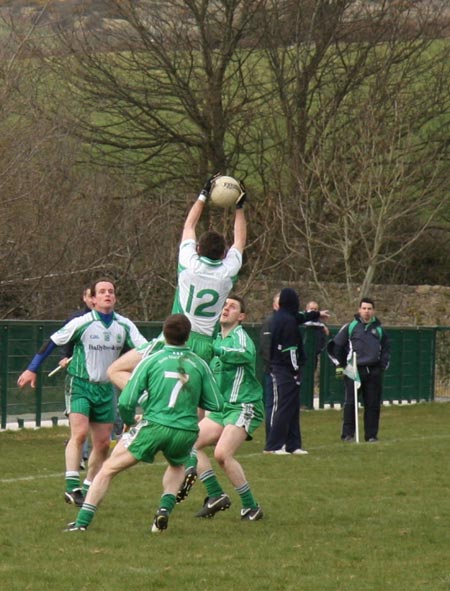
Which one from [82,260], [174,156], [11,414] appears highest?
[174,156]

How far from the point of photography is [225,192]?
11469 millimetres

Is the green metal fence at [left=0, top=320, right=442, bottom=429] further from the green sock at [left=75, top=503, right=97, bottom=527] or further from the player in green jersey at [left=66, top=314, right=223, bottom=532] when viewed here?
the player in green jersey at [left=66, top=314, right=223, bottom=532]

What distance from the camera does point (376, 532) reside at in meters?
10.7

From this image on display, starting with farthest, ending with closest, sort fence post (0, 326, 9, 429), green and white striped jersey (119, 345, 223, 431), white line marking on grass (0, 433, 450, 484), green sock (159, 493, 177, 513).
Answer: fence post (0, 326, 9, 429) → white line marking on grass (0, 433, 450, 484) → green sock (159, 493, 177, 513) → green and white striped jersey (119, 345, 223, 431)

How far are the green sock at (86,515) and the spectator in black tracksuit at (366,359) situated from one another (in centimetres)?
957

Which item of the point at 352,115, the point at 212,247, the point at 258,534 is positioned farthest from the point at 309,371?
the point at 258,534

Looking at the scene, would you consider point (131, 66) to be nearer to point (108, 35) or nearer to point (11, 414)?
point (108, 35)

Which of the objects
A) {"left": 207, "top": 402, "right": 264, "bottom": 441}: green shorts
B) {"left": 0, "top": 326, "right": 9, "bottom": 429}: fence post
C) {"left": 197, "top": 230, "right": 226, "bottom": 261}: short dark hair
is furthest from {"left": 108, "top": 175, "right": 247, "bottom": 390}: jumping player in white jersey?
{"left": 0, "top": 326, "right": 9, "bottom": 429}: fence post

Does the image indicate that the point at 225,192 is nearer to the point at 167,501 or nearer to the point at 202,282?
the point at 202,282

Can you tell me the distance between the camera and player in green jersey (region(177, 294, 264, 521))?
37.3 ft

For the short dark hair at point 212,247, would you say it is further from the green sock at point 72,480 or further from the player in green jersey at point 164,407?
the green sock at point 72,480

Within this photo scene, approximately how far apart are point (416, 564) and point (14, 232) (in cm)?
2011

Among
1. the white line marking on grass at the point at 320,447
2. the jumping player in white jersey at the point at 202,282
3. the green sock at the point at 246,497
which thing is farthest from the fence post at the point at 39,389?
the green sock at the point at 246,497

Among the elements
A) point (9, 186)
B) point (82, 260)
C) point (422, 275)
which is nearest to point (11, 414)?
point (9, 186)
